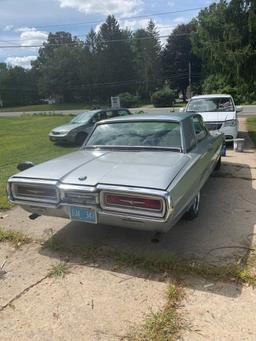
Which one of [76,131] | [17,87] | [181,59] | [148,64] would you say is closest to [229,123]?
[76,131]

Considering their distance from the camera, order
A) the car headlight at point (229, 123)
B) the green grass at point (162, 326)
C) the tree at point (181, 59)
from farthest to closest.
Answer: the tree at point (181, 59)
the car headlight at point (229, 123)
the green grass at point (162, 326)

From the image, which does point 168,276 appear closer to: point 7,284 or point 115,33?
point 7,284

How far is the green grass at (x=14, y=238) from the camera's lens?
4.23m

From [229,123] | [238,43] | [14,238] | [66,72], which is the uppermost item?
[66,72]

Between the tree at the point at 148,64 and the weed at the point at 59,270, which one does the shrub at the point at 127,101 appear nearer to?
the tree at the point at 148,64

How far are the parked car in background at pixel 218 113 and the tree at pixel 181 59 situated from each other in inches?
1680

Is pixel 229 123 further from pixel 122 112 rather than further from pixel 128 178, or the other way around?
pixel 128 178

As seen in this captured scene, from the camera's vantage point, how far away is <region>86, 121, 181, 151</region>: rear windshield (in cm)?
462

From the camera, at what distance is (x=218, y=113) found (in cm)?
1058

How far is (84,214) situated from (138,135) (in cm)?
170

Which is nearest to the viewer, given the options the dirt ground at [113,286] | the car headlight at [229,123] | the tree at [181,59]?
the dirt ground at [113,286]

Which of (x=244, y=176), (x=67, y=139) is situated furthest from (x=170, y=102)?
(x=244, y=176)

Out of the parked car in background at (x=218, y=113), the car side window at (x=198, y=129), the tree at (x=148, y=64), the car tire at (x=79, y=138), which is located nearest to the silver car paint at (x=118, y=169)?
the car side window at (x=198, y=129)

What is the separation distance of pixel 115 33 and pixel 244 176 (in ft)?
190
